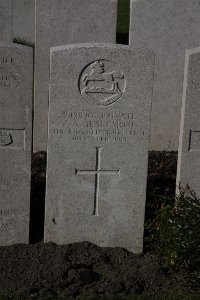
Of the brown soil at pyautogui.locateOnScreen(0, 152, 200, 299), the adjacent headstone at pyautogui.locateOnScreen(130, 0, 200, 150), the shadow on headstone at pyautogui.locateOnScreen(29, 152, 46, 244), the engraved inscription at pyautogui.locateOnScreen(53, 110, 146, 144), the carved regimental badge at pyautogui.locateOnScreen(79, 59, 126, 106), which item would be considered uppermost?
the adjacent headstone at pyautogui.locateOnScreen(130, 0, 200, 150)

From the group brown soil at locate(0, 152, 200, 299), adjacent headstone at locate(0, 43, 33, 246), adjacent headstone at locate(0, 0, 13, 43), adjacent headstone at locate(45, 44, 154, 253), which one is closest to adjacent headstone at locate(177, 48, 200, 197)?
adjacent headstone at locate(45, 44, 154, 253)

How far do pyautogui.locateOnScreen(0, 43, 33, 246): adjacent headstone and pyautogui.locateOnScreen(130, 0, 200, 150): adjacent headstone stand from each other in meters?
2.96

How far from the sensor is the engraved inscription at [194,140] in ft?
17.8

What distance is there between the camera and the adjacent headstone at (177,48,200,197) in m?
5.27

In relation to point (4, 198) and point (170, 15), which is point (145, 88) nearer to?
point (4, 198)

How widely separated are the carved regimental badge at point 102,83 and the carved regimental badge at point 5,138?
715 millimetres

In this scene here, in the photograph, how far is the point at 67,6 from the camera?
7445 mm

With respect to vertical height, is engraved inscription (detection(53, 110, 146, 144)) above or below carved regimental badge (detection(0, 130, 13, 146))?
above

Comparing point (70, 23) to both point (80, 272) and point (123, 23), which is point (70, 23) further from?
point (123, 23)

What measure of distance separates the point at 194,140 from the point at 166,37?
2.74 meters

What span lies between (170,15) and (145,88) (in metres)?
2.86

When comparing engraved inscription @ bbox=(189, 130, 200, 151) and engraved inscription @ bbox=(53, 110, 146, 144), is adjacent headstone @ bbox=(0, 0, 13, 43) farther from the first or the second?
engraved inscription @ bbox=(189, 130, 200, 151)

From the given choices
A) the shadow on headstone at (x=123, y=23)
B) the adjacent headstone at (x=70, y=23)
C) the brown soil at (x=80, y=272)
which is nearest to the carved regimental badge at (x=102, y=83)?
the brown soil at (x=80, y=272)

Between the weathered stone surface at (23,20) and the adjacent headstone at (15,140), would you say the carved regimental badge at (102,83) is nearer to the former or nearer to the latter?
the adjacent headstone at (15,140)
